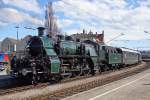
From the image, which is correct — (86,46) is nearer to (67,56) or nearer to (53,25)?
(67,56)

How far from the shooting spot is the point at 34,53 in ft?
74.7

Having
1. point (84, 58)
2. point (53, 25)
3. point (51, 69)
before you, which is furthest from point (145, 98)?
point (53, 25)

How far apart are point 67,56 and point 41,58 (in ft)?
10.1

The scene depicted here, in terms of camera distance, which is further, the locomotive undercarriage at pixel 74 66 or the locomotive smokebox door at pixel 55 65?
the locomotive undercarriage at pixel 74 66

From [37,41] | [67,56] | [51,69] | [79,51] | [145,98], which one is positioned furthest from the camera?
[79,51]

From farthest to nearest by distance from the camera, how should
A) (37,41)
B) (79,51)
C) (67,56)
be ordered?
(79,51), (67,56), (37,41)

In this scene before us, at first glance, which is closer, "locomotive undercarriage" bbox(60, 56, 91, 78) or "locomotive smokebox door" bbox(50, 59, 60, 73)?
"locomotive smokebox door" bbox(50, 59, 60, 73)

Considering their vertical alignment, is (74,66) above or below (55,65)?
below

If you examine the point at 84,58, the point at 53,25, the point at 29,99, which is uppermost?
the point at 53,25

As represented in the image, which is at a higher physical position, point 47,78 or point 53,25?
point 53,25

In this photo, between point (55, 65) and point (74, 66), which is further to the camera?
point (74, 66)

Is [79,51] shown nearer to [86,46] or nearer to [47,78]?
[86,46]

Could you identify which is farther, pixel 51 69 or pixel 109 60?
pixel 109 60

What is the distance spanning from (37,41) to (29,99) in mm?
8857
